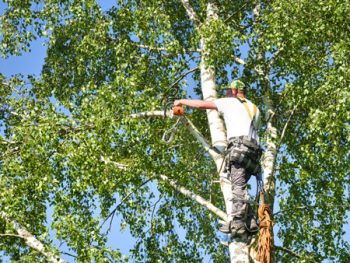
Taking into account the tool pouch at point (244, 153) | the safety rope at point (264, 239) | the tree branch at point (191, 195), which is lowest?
the safety rope at point (264, 239)

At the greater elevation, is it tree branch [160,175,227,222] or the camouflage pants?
tree branch [160,175,227,222]

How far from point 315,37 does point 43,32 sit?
7.05m

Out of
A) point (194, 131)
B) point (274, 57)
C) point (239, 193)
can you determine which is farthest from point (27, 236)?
point (274, 57)

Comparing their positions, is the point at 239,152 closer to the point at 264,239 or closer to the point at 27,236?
the point at 264,239

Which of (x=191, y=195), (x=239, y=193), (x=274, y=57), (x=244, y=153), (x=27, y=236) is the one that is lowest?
(x=239, y=193)

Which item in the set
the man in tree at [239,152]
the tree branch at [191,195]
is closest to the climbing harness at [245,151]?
the man in tree at [239,152]

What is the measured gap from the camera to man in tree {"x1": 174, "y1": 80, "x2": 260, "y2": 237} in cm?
1137

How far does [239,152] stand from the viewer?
1149cm

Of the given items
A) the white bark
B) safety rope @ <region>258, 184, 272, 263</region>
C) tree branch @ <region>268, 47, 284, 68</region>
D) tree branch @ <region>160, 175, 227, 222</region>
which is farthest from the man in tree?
the white bark

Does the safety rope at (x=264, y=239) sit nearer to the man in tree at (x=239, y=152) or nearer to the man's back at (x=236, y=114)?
the man in tree at (x=239, y=152)

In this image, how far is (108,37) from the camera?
18469 millimetres

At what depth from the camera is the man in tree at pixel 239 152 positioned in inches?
448

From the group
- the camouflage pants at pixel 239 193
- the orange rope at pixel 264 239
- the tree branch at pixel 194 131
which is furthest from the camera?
the tree branch at pixel 194 131

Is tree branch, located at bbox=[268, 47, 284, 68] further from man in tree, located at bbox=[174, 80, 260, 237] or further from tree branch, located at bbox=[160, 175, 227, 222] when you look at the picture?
man in tree, located at bbox=[174, 80, 260, 237]
